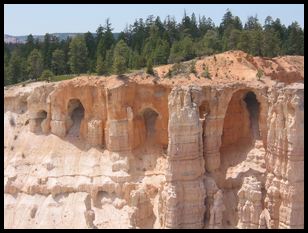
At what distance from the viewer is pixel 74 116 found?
120 ft

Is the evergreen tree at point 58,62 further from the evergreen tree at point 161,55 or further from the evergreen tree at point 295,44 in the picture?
the evergreen tree at point 295,44

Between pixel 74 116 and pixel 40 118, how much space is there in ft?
8.28

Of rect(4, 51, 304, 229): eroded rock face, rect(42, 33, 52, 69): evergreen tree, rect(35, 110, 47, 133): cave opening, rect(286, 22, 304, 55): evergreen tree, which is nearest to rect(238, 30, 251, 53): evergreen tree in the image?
rect(4, 51, 304, 229): eroded rock face

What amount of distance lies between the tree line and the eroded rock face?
13.4 feet

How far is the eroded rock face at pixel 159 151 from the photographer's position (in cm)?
2714

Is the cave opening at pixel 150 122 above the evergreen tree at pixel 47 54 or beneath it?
beneath

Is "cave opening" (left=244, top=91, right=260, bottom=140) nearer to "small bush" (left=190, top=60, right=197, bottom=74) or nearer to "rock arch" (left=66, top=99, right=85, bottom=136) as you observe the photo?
"small bush" (left=190, top=60, right=197, bottom=74)

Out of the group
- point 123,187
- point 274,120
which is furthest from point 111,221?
point 274,120

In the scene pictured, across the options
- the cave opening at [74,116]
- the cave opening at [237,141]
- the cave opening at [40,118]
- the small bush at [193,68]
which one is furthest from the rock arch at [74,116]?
the cave opening at [237,141]

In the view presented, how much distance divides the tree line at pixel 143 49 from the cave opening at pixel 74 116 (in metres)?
3.45

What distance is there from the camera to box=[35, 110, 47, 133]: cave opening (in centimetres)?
3648

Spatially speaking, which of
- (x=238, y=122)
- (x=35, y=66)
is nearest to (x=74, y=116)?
(x=238, y=122)

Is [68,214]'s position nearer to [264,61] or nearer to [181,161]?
[181,161]
